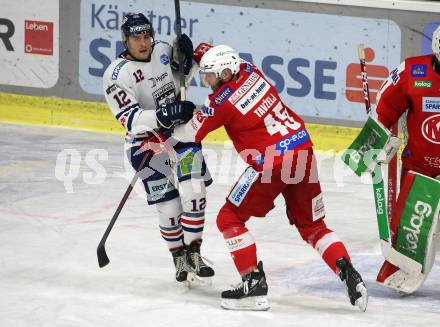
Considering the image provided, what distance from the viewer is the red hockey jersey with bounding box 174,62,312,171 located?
557 centimetres

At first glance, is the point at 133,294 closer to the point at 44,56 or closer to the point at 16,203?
the point at 16,203

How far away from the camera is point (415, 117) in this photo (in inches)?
231

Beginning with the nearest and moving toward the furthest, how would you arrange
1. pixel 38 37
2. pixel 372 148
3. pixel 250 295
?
1. pixel 250 295
2. pixel 372 148
3. pixel 38 37

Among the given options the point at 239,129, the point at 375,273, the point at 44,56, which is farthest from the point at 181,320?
the point at 44,56

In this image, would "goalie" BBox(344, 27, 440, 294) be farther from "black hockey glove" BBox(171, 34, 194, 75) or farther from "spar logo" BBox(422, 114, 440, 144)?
"black hockey glove" BBox(171, 34, 194, 75)

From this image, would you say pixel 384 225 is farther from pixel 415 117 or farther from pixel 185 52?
pixel 185 52

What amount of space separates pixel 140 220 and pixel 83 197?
709mm

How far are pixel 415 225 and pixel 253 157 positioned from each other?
0.91m

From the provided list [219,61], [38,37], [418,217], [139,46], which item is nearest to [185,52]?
[139,46]

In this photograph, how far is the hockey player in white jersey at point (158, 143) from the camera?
603 centimetres

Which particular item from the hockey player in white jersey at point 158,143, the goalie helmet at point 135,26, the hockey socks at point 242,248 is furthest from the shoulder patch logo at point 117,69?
the hockey socks at point 242,248

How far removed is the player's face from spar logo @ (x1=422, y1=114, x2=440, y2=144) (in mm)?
1466

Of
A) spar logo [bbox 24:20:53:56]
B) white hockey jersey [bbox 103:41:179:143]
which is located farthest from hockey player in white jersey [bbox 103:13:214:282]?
spar logo [bbox 24:20:53:56]

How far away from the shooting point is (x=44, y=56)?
9.97 meters
